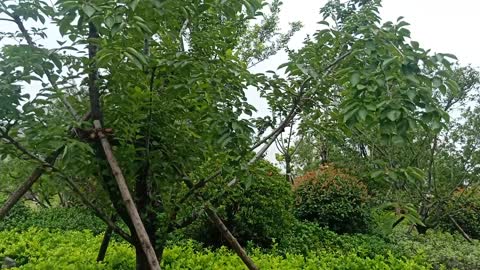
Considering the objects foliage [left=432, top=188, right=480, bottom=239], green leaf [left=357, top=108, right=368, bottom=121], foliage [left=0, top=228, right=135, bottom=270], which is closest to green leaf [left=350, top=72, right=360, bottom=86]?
green leaf [left=357, top=108, right=368, bottom=121]

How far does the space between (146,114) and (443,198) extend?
7.05 metres

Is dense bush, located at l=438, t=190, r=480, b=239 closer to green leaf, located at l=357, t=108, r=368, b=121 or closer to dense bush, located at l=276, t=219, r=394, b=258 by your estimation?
dense bush, located at l=276, t=219, r=394, b=258

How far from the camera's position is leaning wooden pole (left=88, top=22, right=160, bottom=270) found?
192cm

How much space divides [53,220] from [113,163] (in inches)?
239

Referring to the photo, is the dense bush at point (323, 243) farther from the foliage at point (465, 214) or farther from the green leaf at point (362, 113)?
the green leaf at point (362, 113)

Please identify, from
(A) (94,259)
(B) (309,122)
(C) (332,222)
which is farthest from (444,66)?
(C) (332,222)

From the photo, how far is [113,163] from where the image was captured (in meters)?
→ 2.09

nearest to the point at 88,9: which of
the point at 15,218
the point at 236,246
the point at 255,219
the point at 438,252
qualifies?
the point at 236,246

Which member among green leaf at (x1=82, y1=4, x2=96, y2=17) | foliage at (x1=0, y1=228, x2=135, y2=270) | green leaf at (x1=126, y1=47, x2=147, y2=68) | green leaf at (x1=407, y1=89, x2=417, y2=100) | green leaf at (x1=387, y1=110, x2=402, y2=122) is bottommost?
foliage at (x1=0, y1=228, x2=135, y2=270)

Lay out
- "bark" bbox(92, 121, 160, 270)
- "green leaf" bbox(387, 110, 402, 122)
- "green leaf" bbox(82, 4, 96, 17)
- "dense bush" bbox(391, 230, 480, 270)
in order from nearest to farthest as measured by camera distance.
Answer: "green leaf" bbox(387, 110, 402, 122)
"green leaf" bbox(82, 4, 96, 17)
"bark" bbox(92, 121, 160, 270)
"dense bush" bbox(391, 230, 480, 270)

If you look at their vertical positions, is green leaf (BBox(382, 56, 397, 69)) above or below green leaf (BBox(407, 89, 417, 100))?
above

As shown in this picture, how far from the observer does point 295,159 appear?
549 inches

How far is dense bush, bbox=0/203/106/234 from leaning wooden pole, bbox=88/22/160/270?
4.32m

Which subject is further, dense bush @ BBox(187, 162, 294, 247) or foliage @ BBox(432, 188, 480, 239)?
foliage @ BBox(432, 188, 480, 239)
